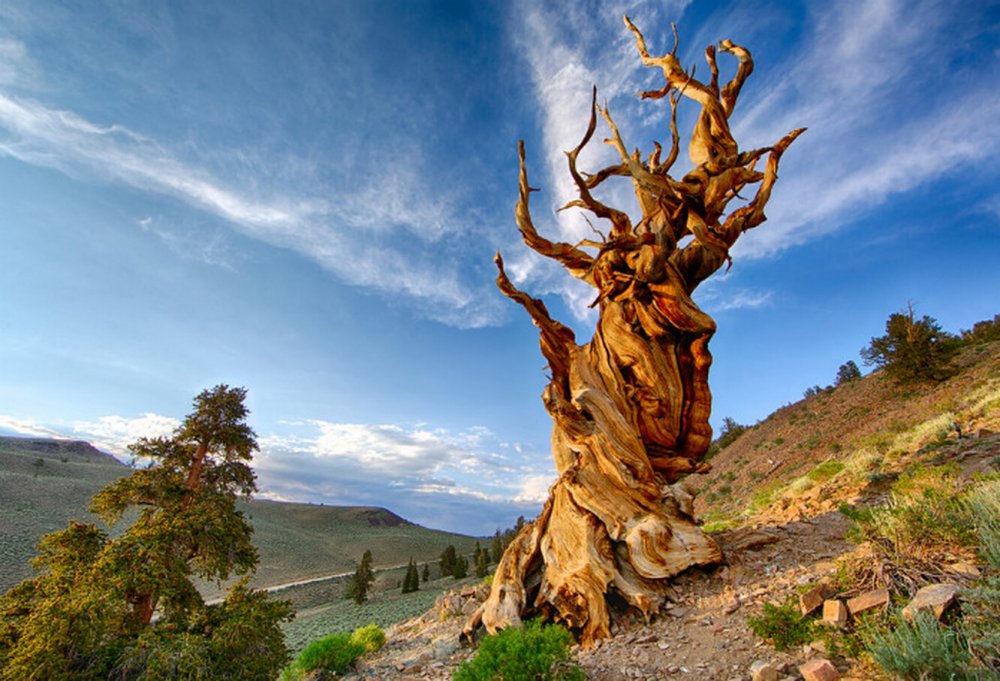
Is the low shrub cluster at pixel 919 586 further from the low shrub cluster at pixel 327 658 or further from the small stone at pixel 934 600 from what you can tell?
the low shrub cluster at pixel 327 658

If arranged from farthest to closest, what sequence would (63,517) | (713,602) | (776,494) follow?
(63,517) → (776,494) → (713,602)

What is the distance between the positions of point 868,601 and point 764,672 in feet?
3.60

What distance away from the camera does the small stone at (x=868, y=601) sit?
3711mm

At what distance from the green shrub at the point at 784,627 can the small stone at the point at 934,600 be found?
820 millimetres

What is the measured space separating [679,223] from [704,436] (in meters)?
3.83

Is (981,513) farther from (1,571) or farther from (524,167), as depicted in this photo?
(1,571)

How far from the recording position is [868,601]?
377 centimetres

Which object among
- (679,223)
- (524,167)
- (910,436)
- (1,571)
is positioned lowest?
(1,571)

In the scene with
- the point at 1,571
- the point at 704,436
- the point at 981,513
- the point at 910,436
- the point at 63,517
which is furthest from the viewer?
the point at 63,517

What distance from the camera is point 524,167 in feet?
27.3

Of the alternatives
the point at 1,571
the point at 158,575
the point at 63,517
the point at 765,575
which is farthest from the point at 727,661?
the point at 63,517

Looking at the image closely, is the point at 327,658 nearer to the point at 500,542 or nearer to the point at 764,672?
the point at 764,672

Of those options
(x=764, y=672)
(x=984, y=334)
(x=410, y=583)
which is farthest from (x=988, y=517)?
(x=410, y=583)

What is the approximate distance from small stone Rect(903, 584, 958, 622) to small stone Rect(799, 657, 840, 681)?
24.9 inches
